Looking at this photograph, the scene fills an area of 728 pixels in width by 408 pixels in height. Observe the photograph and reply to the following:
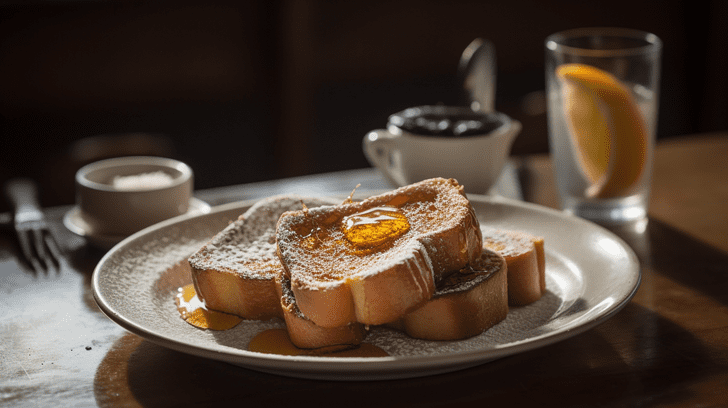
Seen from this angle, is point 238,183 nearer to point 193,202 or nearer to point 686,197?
point 193,202

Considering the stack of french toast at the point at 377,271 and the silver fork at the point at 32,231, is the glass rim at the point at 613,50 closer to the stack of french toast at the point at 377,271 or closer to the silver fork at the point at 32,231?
the stack of french toast at the point at 377,271

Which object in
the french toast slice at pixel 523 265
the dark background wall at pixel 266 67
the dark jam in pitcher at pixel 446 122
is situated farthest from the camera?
the dark background wall at pixel 266 67

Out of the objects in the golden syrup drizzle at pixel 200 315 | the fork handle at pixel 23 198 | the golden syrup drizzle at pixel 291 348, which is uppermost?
the fork handle at pixel 23 198

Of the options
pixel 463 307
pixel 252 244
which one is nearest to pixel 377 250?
pixel 463 307

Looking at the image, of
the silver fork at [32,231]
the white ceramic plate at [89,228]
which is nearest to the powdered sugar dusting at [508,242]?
the white ceramic plate at [89,228]

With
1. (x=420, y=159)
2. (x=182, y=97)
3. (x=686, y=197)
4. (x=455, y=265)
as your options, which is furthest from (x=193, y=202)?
(x=182, y=97)

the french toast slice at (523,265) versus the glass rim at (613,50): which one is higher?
the glass rim at (613,50)

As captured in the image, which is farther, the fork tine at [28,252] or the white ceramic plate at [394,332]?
the fork tine at [28,252]

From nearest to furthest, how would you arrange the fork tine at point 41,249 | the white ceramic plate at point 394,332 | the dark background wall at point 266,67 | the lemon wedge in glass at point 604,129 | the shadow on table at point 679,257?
the white ceramic plate at point 394,332 → the shadow on table at point 679,257 → the fork tine at point 41,249 → the lemon wedge in glass at point 604,129 → the dark background wall at point 266,67
